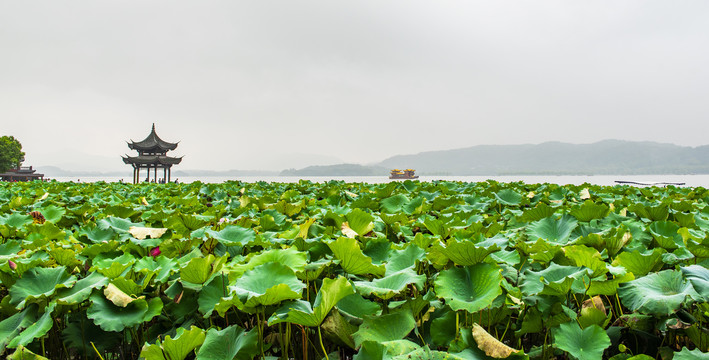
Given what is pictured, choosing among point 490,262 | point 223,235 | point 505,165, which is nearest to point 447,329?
point 490,262

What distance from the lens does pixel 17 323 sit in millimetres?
1012

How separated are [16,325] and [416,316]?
1.05 meters

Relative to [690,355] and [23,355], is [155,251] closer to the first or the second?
[23,355]

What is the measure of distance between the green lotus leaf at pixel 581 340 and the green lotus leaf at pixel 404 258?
15.2 inches

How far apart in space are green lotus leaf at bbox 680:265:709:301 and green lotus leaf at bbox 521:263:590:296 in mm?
213

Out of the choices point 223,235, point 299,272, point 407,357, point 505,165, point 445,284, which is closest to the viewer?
point 407,357

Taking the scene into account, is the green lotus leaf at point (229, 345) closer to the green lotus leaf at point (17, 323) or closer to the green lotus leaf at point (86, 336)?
the green lotus leaf at point (86, 336)

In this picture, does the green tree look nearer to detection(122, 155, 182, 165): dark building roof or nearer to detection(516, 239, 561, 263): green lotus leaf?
detection(122, 155, 182, 165): dark building roof

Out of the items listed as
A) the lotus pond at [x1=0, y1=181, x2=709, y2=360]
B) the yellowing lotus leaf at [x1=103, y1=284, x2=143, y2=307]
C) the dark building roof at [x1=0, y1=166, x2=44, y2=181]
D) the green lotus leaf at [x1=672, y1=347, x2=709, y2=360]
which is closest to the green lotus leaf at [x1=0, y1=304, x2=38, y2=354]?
the lotus pond at [x1=0, y1=181, x2=709, y2=360]

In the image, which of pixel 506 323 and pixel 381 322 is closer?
pixel 381 322

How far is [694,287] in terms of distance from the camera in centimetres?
87

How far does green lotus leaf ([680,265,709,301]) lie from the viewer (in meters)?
0.84

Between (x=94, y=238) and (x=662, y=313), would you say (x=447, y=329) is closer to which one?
(x=662, y=313)

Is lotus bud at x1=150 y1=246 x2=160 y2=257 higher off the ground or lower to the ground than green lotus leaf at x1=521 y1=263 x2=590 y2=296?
lower
